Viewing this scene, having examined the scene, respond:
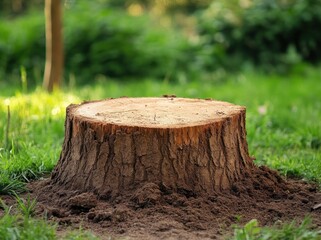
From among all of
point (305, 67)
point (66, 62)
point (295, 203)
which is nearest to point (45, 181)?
point (295, 203)

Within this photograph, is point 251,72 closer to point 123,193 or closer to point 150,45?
point 150,45

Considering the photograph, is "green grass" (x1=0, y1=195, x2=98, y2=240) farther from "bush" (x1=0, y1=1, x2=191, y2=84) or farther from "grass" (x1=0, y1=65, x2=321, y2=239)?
"bush" (x1=0, y1=1, x2=191, y2=84)

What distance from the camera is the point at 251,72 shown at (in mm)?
10203

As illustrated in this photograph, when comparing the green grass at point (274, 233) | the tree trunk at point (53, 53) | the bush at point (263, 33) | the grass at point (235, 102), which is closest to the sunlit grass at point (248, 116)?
the grass at point (235, 102)

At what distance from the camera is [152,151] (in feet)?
13.3

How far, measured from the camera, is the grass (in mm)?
5047

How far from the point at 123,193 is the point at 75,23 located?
22.9 feet

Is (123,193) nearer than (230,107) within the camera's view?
Yes

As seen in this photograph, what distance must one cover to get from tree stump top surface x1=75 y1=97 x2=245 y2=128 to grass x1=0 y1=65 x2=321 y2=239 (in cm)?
71

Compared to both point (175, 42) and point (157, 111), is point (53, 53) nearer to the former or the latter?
point (175, 42)

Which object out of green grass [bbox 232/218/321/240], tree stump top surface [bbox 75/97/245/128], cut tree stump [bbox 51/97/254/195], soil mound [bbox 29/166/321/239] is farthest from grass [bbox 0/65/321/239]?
green grass [bbox 232/218/321/240]

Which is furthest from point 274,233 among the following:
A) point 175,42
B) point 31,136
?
point 175,42

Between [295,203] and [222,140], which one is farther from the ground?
[222,140]

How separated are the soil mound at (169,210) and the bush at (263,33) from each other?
644 cm
